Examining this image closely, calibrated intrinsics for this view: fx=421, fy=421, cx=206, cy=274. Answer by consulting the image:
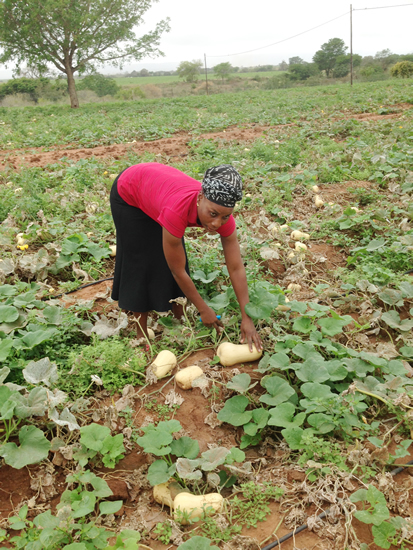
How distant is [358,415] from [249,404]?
0.63m

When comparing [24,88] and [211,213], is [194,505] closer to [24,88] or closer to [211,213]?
[211,213]

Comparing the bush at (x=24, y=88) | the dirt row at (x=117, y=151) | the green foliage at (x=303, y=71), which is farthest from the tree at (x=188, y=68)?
the dirt row at (x=117, y=151)

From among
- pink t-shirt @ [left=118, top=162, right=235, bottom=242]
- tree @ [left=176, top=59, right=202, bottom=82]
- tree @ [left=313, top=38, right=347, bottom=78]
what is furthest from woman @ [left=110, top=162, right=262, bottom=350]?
tree @ [left=313, top=38, right=347, bottom=78]

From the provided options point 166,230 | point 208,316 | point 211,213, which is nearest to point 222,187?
point 211,213

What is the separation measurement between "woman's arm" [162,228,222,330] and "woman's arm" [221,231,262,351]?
0.22 metres

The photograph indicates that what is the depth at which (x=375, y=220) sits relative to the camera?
180 inches

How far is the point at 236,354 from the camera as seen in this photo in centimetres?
281

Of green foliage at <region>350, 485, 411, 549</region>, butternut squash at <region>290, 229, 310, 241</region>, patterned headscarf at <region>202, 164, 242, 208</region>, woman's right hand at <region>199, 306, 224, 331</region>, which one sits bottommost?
green foliage at <region>350, 485, 411, 549</region>

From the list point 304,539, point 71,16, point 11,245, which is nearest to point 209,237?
point 11,245

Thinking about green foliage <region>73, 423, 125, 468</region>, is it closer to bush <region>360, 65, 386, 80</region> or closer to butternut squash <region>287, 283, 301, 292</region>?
butternut squash <region>287, 283, 301, 292</region>

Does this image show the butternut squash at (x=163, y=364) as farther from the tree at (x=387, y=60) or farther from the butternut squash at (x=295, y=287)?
the tree at (x=387, y=60)

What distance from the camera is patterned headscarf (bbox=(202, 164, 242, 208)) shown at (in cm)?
224

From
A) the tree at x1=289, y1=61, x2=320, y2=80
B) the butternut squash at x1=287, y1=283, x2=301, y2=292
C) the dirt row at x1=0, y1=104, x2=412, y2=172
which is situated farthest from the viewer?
the tree at x1=289, y1=61, x2=320, y2=80

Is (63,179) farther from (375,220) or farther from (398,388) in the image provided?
(398,388)
